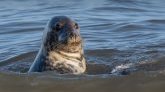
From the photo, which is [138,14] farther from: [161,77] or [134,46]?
[161,77]

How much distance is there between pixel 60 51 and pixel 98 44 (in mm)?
3109

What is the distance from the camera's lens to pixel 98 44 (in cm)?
1158

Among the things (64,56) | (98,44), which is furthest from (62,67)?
(98,44)

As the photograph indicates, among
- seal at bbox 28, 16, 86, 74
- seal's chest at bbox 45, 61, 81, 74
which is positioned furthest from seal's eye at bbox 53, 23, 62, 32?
seal's chest at bbox 45, 61, 81, 74

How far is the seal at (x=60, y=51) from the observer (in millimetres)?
8461

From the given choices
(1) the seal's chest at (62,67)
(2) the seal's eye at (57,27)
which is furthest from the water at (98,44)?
(2) the seal's eye at (57,27)

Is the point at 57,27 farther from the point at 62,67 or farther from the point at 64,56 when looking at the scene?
the point at 62,67

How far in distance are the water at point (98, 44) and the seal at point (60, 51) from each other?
308 mm

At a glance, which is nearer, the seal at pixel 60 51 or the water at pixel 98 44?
the water at pixel 98 44

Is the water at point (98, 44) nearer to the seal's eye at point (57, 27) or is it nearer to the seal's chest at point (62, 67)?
the seal's chest at point (62, 67)

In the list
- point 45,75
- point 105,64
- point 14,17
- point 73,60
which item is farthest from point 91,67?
point 14,17

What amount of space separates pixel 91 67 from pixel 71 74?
1.41 meters

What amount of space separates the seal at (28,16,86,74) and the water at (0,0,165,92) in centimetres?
31

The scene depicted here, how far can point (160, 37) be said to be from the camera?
1182 centimetres
